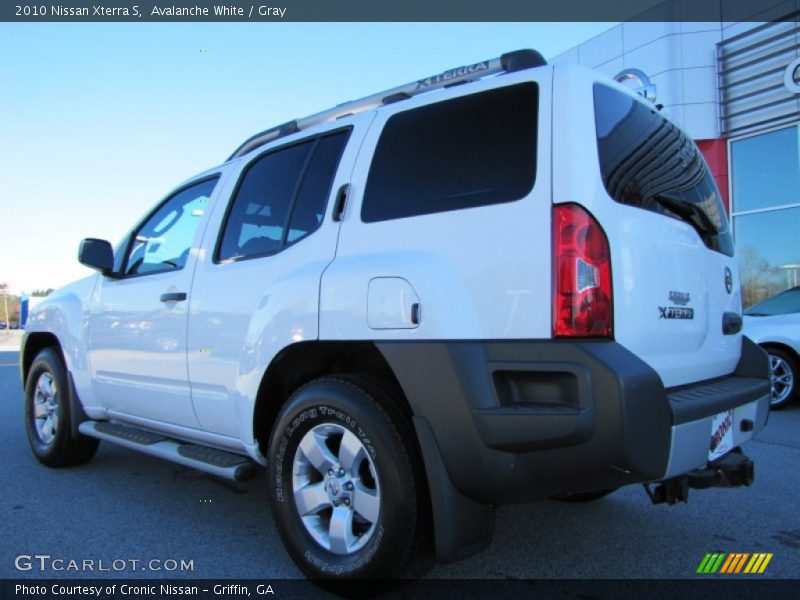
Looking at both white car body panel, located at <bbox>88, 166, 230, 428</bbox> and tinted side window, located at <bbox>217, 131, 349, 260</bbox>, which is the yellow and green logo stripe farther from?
white car body panel, located at <bbox>88, 166, 230, 428</bbox>

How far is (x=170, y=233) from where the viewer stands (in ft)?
12.7

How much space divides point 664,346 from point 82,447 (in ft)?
13.2

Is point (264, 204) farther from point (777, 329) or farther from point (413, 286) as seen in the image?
point (777, 329)

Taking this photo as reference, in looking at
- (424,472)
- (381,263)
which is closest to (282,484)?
(424,472)

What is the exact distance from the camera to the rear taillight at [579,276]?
2.02 m

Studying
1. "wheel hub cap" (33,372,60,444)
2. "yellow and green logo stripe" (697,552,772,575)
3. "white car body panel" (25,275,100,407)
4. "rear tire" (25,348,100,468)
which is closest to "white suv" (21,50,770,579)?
"yellow and green logo stripe" (697,552,772,575)

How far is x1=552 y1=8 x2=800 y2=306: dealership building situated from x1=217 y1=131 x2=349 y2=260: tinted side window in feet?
36.5

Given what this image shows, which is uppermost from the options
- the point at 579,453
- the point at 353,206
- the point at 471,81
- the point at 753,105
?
the point at 753,105

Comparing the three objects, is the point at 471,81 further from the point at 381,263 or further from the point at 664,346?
the point at 664,346

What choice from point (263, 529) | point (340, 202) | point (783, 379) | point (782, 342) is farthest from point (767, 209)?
point (263, 529)

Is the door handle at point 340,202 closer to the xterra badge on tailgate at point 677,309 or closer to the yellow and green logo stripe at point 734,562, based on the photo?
the xterra badge on tailgate at point 677,309

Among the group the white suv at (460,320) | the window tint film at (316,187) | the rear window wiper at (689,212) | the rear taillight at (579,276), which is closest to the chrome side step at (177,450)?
the white suv at (460,320)

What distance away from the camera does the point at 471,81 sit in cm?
262

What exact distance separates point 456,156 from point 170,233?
7.24 ft
